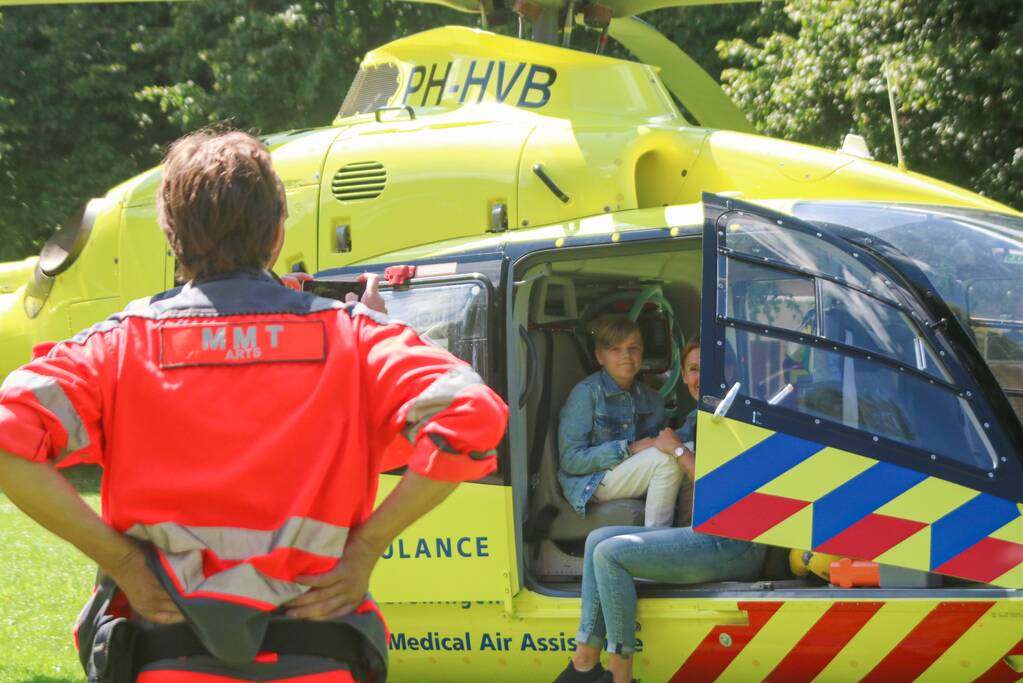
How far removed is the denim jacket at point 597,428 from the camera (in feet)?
16.9

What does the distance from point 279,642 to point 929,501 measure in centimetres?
257

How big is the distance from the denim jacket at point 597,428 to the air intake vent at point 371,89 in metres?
2.42

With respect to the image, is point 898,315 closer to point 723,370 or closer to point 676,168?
point 723,370

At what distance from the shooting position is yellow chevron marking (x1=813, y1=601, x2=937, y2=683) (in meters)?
4.32

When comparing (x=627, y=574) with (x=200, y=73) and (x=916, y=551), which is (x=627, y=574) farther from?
(x=200, y=73)

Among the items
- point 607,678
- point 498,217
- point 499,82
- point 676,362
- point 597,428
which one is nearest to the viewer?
point 607,678

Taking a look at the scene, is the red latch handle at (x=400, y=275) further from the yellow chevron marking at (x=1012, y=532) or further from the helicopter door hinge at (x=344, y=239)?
the yellow chevron marking at (x=1012, y=532)

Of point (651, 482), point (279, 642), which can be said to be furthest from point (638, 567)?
point (279, 642)

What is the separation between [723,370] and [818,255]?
54 cm

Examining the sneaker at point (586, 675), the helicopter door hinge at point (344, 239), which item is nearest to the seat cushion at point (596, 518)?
the sneaker at point (586, 675)

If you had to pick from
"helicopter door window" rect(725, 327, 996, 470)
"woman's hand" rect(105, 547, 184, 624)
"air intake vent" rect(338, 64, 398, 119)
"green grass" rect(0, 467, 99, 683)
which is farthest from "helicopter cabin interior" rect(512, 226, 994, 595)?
"woman's hand" rect(105, 547, 184, 624)

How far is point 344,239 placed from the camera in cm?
616

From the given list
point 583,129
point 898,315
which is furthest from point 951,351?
point 583,129

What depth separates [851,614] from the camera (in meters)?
4.39
